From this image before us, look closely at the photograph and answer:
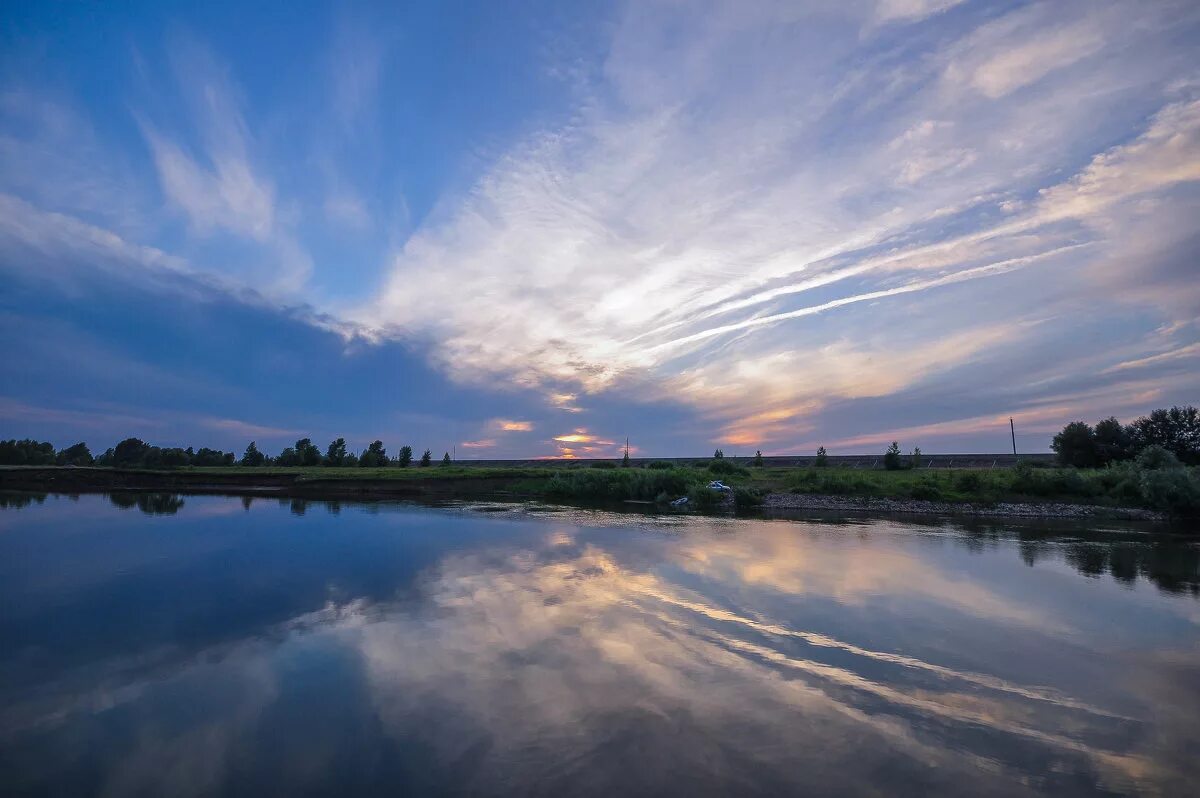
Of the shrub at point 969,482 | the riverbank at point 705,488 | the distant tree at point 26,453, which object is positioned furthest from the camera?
the distant tree at point 26,453

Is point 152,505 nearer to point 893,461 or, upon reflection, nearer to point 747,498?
point 747,498

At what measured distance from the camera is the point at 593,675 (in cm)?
841

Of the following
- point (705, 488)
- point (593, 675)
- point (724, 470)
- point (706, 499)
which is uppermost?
point (724, 470)

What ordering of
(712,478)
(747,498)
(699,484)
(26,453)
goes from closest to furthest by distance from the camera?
1. (747,498)
2. (699,484)
3. (712,478)
4. (26,453)

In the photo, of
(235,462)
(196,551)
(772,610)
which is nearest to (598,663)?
(772,610)

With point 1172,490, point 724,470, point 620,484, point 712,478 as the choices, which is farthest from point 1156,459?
point 620,484

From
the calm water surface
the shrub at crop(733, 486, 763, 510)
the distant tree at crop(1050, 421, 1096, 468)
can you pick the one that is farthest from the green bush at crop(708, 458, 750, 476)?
the calm water surface

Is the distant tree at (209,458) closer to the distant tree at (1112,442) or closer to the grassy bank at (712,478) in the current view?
the grassy bank at (712,478)

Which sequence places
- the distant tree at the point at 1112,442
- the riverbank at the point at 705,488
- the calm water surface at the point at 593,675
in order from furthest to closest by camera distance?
the distant tree at the point at 1112,442, the riverbank at the point at 705,488, the calm water surface at the point at 593,675

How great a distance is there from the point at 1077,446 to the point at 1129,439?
3465mm

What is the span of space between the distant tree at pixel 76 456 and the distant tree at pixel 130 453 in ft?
19.2

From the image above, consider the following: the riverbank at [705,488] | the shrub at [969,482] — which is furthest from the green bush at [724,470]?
the shrub at [969,482]

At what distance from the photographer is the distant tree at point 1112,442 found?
45719 millimetres

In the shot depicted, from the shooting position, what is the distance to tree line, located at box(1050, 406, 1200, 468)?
144ft
